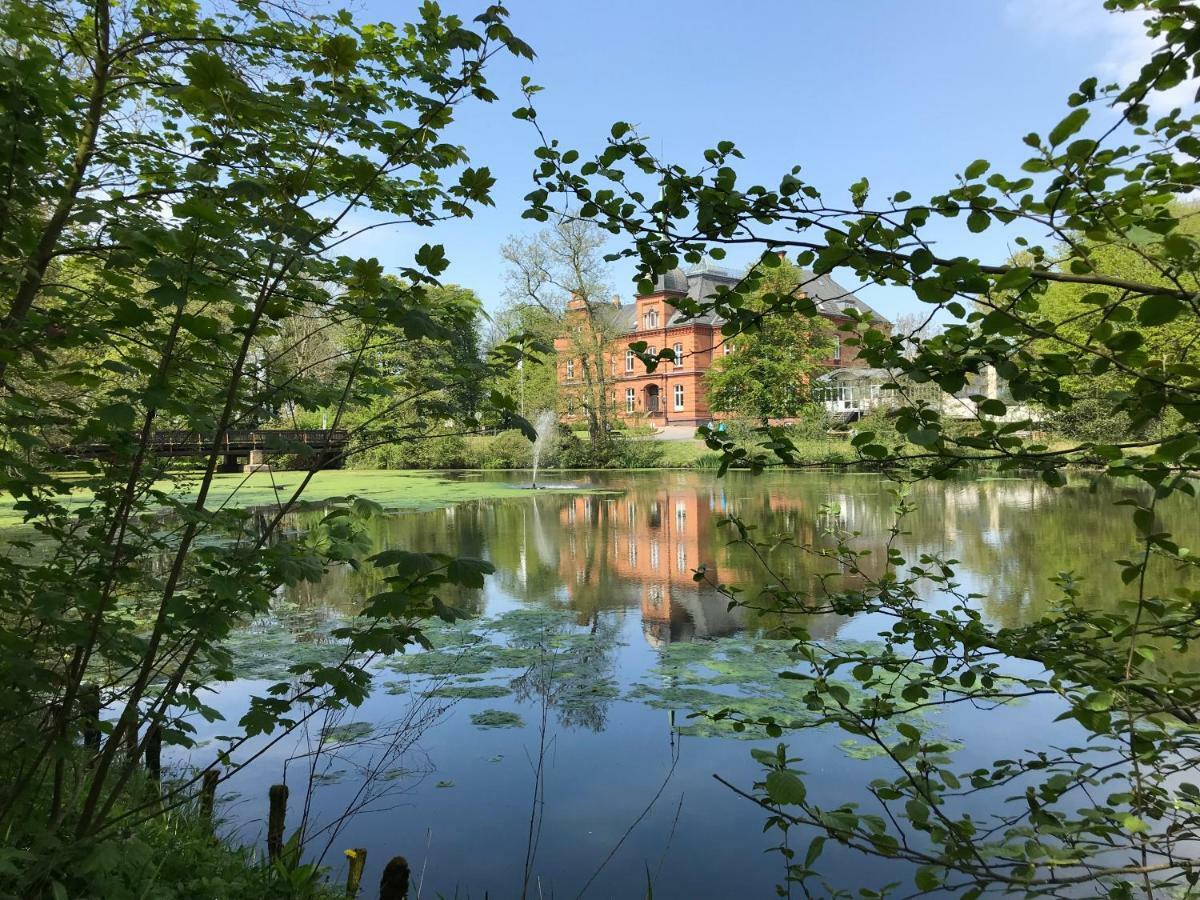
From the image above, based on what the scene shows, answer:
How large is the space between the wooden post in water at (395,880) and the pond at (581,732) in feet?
1.07

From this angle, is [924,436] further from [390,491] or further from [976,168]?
[390,491]

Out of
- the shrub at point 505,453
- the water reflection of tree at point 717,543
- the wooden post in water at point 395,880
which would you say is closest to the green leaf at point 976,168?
the water reflection of tree at point 717,543

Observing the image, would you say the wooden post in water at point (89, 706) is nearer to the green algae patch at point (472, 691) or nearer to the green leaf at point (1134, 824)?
the green leaf at point (1134, 824)

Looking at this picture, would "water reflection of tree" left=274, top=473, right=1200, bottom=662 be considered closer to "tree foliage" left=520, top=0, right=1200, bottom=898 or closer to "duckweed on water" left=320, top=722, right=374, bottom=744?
Result: "tree foliage" left=520, top=0, right=1200, bottom=898

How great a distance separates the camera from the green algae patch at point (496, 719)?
4.63 m

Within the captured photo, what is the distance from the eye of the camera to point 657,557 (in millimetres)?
10227

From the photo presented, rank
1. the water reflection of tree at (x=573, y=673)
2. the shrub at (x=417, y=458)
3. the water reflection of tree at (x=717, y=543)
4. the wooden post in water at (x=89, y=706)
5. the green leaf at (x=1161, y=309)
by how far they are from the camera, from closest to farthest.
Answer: the green leaf at (x=1161, y=309) → the wooden post in water at (x=89, y=706) → the water reflection of tree at (x=573, y=673) → the water reflection of tree at (x=717, y=543) → the shrub at (x=417, y=458)

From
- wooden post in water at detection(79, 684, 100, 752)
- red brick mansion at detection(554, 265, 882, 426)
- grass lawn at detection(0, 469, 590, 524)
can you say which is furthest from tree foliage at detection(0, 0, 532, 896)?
red brick mansion at detection(554, 265, 882, 426)

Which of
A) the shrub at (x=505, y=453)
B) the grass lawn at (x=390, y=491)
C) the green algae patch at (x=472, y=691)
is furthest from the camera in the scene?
the shrub at (x=505, y=453)

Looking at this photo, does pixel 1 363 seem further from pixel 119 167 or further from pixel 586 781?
pixel 586 781

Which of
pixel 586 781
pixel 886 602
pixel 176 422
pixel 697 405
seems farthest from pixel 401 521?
pixel 697 405

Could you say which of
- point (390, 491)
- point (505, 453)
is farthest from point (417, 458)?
point (390, 491)

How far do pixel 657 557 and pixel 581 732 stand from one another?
5748 millimetres

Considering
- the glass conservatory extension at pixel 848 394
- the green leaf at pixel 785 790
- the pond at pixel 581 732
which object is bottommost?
the pond at pixel 581 732
